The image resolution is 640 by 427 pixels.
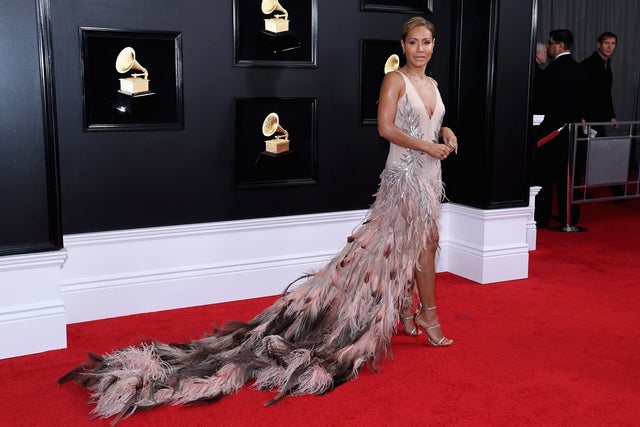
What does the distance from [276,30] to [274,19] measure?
2.4 inches

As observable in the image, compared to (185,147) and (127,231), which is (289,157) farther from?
(127,231)

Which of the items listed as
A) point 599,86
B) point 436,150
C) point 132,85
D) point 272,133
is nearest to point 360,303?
point 436,150

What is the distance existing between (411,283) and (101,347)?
1.53 m

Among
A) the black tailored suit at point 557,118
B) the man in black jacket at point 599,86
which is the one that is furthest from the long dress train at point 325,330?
the man in black jacket at point 599,86

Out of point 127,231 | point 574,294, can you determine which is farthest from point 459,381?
point 127,231

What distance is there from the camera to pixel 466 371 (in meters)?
3.07

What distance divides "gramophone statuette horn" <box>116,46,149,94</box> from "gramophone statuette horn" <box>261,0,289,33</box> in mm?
778

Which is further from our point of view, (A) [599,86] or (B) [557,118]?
(A) [599,86]

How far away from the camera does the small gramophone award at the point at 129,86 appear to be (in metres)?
3.66

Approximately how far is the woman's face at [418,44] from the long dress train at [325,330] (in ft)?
0.44

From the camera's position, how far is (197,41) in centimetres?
384

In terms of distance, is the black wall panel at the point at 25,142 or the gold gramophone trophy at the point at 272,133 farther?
the gold gramophone trophy at the point at 272,133

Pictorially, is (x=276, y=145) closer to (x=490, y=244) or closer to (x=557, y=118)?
(x=490, y=244)

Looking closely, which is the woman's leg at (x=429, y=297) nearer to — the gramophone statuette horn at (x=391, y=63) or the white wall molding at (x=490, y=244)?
the white wall molding at (x=490, y=244)
